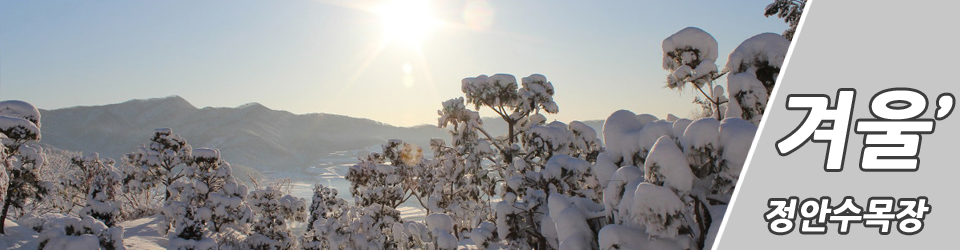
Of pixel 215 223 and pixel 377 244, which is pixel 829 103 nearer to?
pixel 377 244

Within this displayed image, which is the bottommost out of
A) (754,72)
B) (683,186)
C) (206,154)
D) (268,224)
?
(268,224)

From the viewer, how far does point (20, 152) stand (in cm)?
1227

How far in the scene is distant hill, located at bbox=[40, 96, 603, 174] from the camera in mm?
150750

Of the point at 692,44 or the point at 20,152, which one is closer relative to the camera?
the point at 692,44

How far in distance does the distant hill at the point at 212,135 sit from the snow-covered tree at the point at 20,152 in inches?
5262

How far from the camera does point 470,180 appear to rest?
1280cm

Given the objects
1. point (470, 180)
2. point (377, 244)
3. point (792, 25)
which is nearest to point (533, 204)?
point (470, 180)

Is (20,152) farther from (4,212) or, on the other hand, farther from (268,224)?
(268,224)

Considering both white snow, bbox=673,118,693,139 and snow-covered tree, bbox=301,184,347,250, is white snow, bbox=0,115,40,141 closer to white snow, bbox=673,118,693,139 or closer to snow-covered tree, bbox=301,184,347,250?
snow-covered tree, bbox=301,184,347,250

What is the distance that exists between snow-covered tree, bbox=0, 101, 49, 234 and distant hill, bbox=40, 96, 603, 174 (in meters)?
134

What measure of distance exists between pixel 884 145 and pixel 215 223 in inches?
538

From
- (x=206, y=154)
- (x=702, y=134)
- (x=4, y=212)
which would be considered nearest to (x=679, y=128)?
(x=702, y=134)

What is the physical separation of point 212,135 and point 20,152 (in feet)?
575

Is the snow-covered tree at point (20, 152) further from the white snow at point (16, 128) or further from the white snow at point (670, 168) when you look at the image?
the white snow at point (670, 168)
